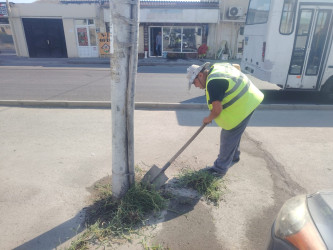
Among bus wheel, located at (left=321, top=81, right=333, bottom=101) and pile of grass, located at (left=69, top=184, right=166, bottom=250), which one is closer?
pile of grass, located at (left=69, top=184, right=166, bottom=250)

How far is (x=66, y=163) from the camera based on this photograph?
12.9 feet

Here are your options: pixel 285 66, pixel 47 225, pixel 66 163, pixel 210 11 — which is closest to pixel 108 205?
pixel 47 225

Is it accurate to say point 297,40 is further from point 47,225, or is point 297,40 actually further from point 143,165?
point 47,225

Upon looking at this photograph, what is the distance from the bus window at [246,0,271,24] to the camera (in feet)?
24.1

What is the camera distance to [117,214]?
2.72 meters

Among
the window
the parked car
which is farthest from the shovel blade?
the window

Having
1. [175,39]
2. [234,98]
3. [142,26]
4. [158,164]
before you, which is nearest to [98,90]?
[158,164]

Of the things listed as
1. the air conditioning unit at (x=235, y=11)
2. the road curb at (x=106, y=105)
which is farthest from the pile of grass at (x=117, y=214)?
the air conditioning unit at (x=235, y=11)

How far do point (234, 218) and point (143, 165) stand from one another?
5.31 feet

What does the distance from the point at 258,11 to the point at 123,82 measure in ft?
23.2

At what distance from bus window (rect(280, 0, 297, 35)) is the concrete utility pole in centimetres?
589

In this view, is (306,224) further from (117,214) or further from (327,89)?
(327,89)

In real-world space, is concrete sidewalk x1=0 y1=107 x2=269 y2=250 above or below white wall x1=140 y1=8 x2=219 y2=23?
below

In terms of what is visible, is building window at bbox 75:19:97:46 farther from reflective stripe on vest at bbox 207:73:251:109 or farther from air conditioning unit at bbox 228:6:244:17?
reflective stripe on vest at bbox 207:73:251:109
